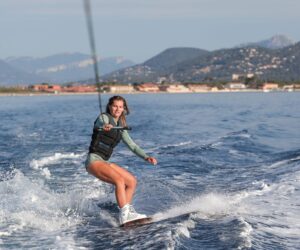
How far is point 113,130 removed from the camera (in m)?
8.25

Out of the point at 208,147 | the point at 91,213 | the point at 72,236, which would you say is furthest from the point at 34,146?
the point at 72,236

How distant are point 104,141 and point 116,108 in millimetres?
486

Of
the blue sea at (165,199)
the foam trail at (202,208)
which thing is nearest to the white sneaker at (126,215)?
the blue sea at (165,199)

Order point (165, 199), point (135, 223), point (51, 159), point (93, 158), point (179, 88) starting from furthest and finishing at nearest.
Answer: point (179, 88) < point (51, 159) < point (165, 199) < point (93, 158) < point (135, 223)

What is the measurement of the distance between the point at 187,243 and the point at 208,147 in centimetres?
1212

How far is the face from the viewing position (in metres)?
8.18

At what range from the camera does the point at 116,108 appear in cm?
820

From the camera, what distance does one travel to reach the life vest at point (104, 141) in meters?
8.27

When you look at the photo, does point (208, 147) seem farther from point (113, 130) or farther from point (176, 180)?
point (113, 130)

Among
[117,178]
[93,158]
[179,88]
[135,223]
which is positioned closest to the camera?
[135,223]

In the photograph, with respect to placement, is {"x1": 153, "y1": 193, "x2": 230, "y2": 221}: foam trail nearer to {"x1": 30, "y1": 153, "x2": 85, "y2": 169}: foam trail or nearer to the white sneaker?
the white sneaker

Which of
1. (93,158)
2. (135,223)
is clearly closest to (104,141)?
(93,158)

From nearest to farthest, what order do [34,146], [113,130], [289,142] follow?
[113,130] → [34,146] → [289,142]

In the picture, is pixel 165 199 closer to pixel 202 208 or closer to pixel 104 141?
pixel 202 208
